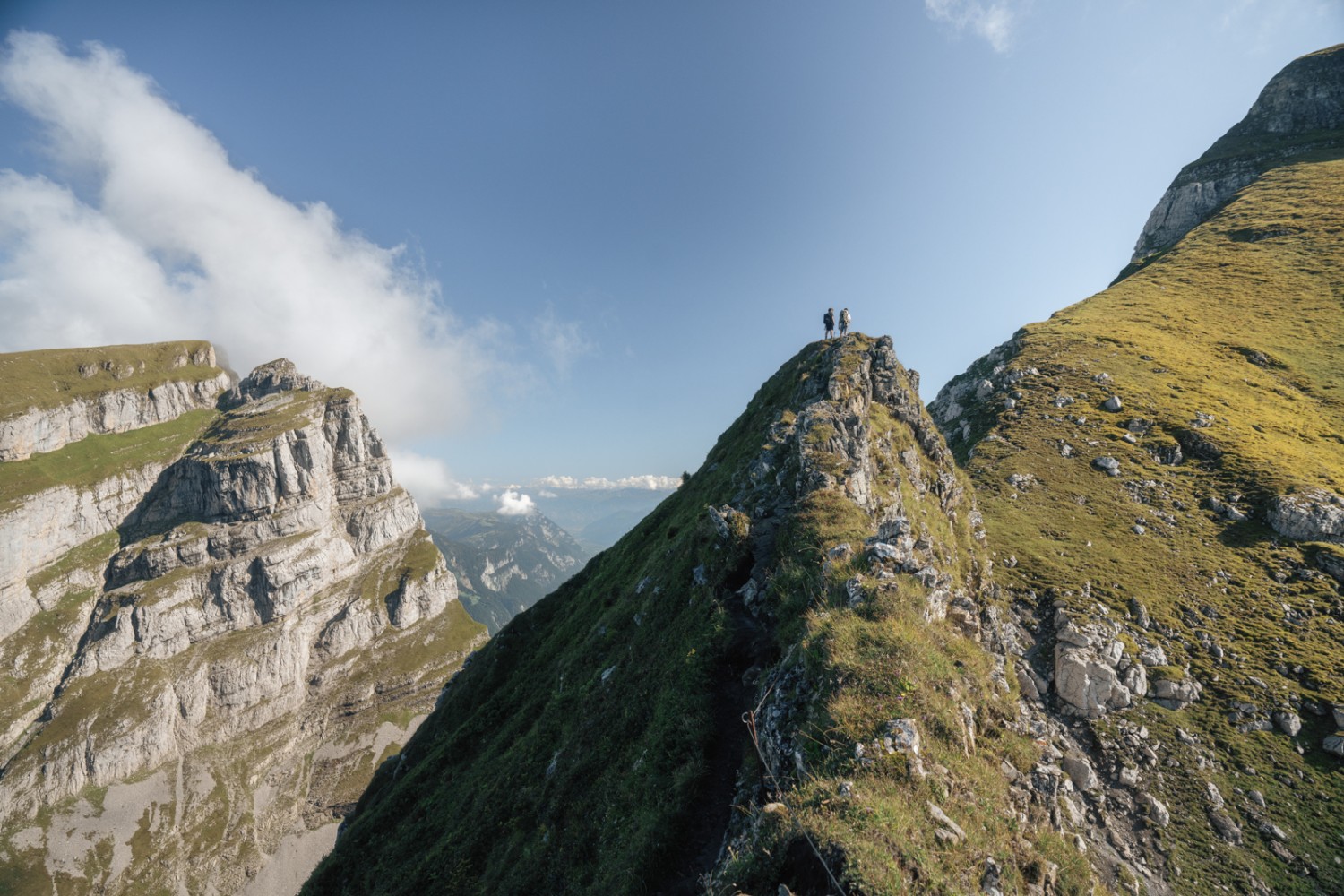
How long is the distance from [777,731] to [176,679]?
242945mm

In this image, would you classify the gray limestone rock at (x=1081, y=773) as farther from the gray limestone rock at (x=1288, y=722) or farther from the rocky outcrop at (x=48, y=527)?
the rocky outcrop at (x=48, y=527)

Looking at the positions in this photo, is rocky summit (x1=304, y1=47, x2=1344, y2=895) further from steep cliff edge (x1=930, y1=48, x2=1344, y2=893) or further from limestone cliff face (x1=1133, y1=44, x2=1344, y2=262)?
limestone cliff face (x1=1133, y1=44, x2=1344, y2=262)

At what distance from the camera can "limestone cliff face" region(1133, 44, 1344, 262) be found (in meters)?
101

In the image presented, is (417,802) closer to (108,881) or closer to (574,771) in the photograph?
(574,771)

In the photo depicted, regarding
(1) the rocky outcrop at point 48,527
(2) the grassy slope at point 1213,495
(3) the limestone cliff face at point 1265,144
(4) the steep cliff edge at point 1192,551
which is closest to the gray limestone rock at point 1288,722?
(4) the steep cliff edge at point 1192,551

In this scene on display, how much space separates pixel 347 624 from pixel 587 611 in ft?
700

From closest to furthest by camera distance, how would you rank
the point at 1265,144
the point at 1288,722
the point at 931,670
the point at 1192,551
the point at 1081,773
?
the point at 931,670 < the point at 1081,773 < the point at 1288,722 < the point at 1192,551 < the point at 1265,144

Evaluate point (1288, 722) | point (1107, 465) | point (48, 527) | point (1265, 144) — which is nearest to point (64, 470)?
point (48, 527)

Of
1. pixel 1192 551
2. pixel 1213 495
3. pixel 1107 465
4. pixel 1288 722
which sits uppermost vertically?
pixel 1107 465

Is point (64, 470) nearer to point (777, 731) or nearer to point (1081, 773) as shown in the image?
point (777, 731)

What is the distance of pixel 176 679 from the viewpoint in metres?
162

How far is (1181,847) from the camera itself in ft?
62.1

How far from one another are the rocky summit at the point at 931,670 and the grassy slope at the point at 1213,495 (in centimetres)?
18

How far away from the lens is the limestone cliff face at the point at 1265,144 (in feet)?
332
